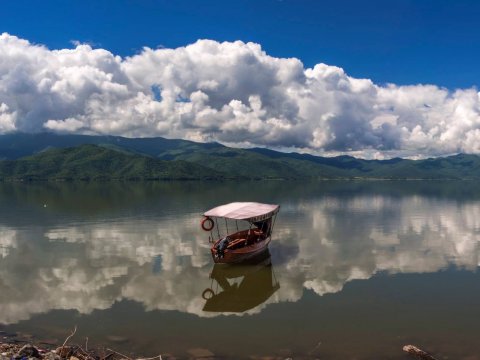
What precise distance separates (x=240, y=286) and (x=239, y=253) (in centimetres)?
512

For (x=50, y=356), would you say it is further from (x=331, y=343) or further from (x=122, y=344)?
(x=331, y=343)

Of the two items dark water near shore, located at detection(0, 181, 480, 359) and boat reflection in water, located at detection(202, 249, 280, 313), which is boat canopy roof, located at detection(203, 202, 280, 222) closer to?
boat reflection in water, located at detection(202, 249, 280, 313)

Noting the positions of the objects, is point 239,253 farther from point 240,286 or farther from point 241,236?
point 241,236

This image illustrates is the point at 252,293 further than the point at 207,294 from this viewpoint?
Yes

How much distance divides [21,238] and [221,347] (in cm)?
4007

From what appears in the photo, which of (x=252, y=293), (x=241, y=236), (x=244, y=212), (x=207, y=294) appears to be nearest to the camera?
(x=207, y=294)

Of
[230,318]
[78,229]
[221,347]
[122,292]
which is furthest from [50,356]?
[78,229]

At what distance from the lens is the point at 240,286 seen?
108 ft

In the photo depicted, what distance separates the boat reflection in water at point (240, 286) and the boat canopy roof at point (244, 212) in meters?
4.42

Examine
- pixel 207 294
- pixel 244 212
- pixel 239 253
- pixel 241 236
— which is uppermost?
pixel 244 212

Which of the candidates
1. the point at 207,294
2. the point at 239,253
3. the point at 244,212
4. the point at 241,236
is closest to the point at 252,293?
the point at 207,294

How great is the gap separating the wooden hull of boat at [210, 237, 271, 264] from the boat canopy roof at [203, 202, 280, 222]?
2.67 m

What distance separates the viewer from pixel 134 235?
5278 cm

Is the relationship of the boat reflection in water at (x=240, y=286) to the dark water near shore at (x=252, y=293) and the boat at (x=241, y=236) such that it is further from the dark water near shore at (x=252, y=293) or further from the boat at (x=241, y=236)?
the boat at (x=241, y=236)
